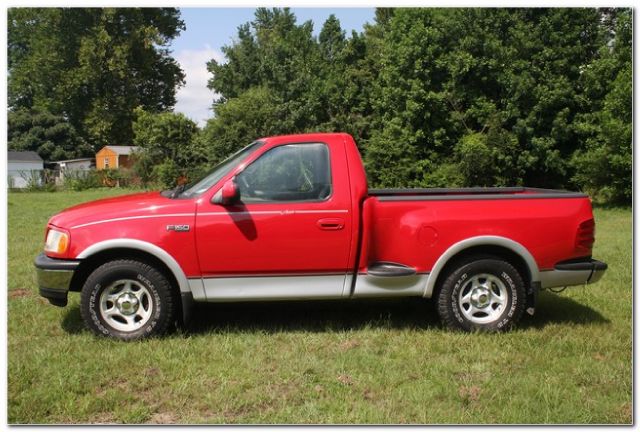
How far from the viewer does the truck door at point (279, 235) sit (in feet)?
17.6

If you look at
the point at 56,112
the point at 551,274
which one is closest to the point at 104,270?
the point at 551,274

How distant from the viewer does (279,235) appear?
5.39 meters

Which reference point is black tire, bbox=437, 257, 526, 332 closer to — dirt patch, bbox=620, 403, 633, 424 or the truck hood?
dirt patch, bbox=620, 403, 633, 424

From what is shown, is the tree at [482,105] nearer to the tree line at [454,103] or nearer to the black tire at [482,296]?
the tree line at [454,103]

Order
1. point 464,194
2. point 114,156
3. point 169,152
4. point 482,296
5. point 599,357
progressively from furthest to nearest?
point 114,156 < point 169,152 < point 464,194 < point 482,296 < point 599,357

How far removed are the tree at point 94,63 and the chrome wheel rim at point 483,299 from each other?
4966 cm

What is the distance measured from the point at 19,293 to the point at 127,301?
9.00 feet

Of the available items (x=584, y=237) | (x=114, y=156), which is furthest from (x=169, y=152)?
(x=584, y=237)

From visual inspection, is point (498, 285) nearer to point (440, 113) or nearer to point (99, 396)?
point (99, 396)

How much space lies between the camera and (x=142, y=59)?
53.8 m

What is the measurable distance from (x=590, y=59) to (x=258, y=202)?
26440 mm

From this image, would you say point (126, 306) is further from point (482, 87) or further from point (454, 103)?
point (482, 87)

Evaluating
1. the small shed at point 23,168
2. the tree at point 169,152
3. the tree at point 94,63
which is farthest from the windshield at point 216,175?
the tree at point 94,63

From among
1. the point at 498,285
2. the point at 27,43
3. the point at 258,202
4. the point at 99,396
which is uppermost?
the point at 27,43
